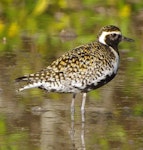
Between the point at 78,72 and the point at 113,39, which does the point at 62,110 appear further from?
the point at 113,39

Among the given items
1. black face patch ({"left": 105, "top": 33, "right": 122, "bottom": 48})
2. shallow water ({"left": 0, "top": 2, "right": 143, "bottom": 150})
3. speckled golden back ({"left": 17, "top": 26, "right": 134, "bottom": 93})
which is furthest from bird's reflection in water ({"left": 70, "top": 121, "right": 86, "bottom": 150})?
black face patch ({"left": 105, "top": 33, "right": 122, "bottom": 48})

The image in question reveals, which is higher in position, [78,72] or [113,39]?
[113,39]

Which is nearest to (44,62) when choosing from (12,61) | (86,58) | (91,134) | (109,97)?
(12,61)

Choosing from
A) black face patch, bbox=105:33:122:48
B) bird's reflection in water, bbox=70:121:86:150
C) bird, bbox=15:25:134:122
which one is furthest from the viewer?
black face patch, bbox=105:33:122:48

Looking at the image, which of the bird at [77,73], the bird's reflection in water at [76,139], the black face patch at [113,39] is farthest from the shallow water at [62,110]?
the black face patch at [113,39]

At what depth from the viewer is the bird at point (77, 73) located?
31.3ft

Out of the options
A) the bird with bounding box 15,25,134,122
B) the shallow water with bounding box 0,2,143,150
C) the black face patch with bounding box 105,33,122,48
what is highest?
the black face patch with bounding box 105,33,122,48

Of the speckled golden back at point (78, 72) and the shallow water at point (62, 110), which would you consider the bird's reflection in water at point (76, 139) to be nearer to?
the shallow water at point (62, 110)

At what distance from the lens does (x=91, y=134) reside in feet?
29.6

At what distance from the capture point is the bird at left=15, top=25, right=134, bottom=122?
9531 millimetres

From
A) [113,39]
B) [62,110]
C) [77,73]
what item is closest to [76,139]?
[77,73]

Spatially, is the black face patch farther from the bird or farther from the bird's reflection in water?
the bird's reflection in water

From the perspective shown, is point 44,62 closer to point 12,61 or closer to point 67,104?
point 12,61

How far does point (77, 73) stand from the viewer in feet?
31.6
